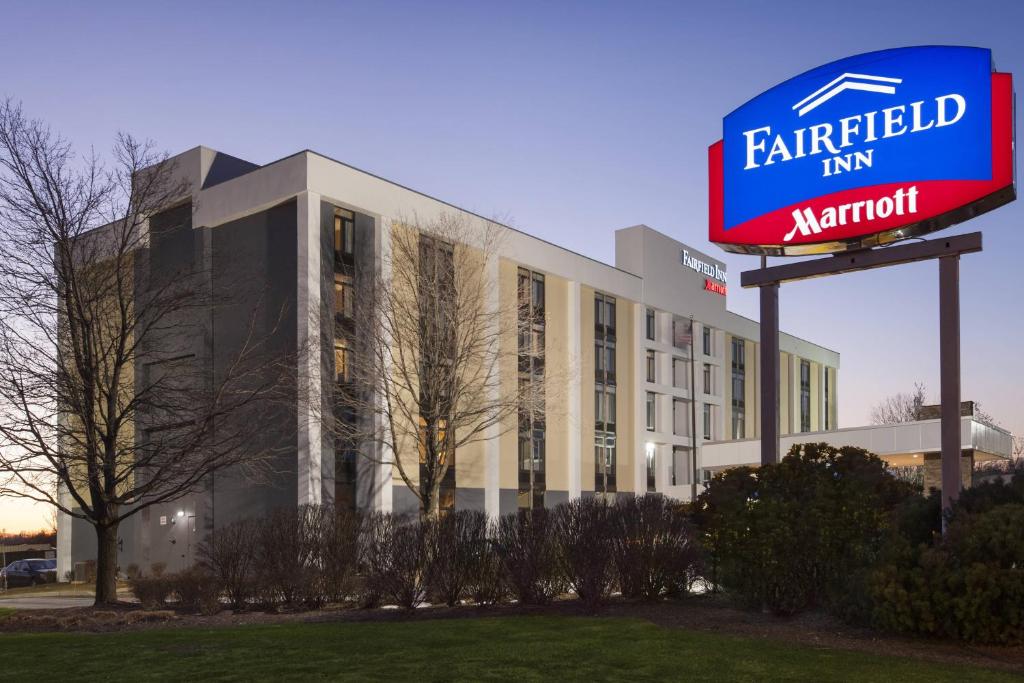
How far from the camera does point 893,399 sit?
4267 inches

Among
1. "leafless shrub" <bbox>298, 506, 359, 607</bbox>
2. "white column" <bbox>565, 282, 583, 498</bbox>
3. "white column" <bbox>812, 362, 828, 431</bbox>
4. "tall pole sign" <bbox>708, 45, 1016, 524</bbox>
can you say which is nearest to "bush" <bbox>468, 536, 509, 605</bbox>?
"leafless shrub" <bbox>298, 506, 359, 607</bbox>

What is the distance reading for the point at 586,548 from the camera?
16.6 meters

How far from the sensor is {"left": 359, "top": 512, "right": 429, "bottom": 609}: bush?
17734 millimetres

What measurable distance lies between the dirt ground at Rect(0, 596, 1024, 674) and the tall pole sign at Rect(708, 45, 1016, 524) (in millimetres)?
2919

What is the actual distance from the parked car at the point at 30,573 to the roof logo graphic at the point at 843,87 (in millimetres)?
43994

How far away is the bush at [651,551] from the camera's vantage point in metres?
16.7

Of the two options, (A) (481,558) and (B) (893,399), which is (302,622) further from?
(B) (893,399)

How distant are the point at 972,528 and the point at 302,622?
10.6m

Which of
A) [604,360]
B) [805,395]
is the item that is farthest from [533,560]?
[805,395]

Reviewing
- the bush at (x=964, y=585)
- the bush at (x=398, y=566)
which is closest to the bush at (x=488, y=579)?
the bush at (x=398, y=566)

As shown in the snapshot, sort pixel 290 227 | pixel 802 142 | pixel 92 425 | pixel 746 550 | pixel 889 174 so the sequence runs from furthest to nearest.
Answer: pixel 290 227 → pixel 92 425 → pixel 802 142 → pixel 889 174 → pixel 746 550

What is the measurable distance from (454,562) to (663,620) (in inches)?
184

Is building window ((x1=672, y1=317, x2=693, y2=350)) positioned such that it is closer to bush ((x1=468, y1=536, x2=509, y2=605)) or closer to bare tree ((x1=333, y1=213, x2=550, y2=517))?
bare tree ((x1=333, y1=213, x2=550, y2=517))

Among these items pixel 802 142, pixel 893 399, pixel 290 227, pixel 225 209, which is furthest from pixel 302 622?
pixel 893 399
